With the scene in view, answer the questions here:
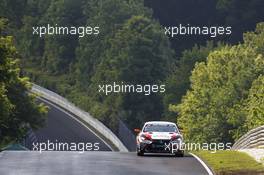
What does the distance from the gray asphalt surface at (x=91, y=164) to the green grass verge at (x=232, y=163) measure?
1.58 ft

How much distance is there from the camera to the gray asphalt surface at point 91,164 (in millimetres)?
26906

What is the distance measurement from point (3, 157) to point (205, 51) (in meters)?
83.2

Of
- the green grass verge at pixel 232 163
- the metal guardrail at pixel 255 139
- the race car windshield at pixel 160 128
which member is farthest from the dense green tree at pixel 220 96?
the green grass verge at pixel 232 163

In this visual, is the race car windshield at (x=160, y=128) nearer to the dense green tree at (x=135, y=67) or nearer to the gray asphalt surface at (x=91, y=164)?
the gray asphalt surface at (x=91, y=164)

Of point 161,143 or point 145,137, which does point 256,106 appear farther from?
point 161,143

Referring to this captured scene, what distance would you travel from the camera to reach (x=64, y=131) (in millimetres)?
106812

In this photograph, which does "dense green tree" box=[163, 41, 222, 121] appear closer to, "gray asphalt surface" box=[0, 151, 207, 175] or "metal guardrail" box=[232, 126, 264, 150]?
"metal guardrail" box=[232, 126, 264, 150]

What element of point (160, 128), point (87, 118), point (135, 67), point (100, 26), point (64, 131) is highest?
point (100, 26)

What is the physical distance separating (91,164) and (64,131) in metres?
77.6

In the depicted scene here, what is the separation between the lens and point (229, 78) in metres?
95.4

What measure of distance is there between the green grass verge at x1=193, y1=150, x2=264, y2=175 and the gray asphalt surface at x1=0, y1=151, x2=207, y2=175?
48 centimetres

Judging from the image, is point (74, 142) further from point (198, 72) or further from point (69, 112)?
point (198, 72)

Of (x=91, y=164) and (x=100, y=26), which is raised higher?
(x=100, y=26)

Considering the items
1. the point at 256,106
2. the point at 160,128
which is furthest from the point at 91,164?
the point at 256,106
